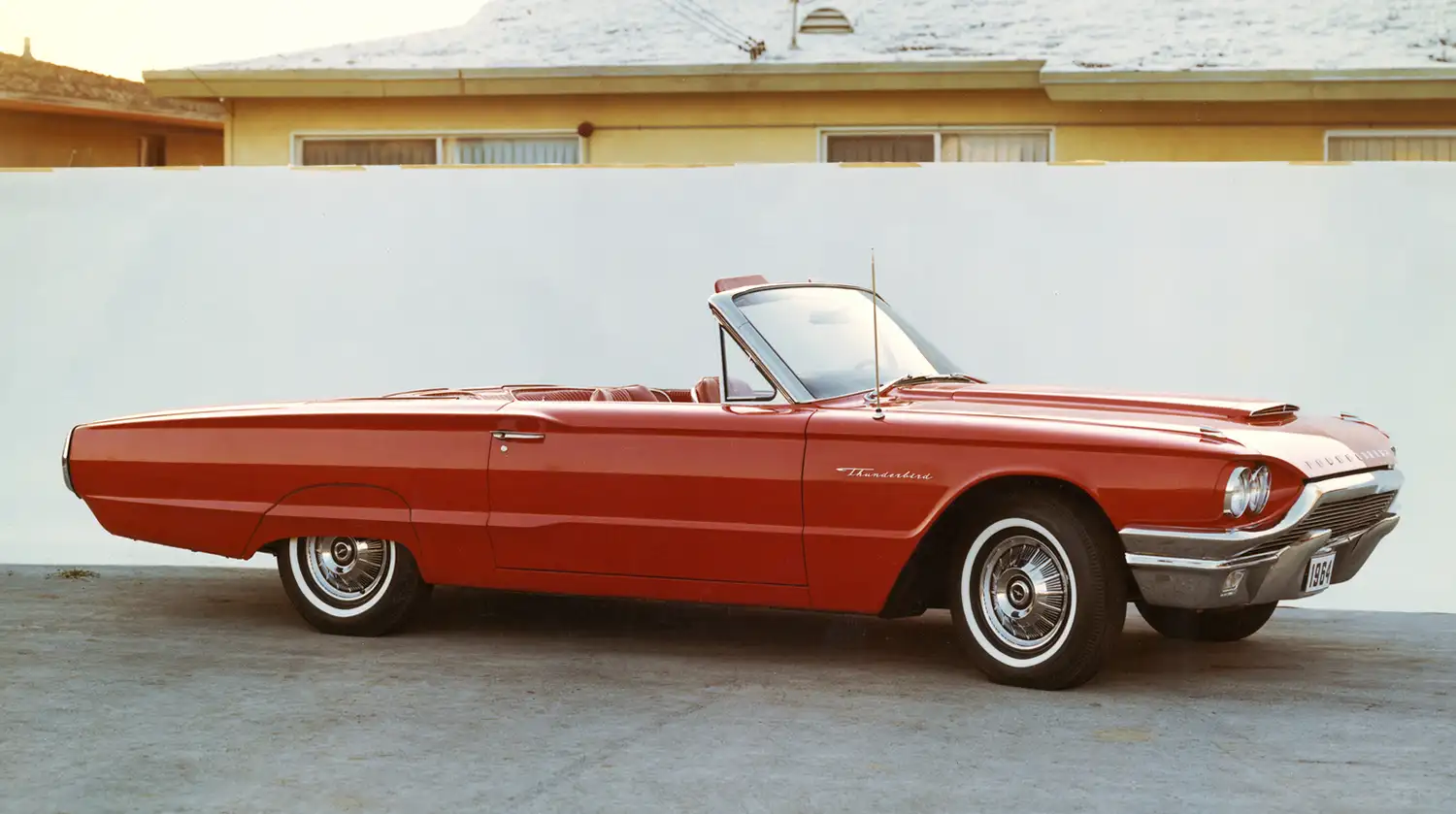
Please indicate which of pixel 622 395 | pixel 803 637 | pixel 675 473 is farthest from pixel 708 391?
pixel 803 637

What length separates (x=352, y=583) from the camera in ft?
23.3

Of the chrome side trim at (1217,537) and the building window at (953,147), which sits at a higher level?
the building window at (953,147)

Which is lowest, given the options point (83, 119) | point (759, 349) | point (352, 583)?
point (352, 583)

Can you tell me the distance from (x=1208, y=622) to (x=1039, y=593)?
145 cm

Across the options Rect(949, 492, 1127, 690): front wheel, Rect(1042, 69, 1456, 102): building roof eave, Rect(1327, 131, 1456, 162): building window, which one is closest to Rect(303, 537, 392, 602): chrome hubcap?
Rect(949, 492, 1127, 690): front wheel

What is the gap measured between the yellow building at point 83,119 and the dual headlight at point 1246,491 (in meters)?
25.0

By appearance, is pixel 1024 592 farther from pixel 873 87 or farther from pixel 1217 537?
pixel 873 87

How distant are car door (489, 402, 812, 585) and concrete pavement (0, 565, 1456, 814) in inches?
15.9

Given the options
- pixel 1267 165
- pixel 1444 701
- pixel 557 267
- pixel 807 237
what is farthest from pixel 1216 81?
pixel 1444 701

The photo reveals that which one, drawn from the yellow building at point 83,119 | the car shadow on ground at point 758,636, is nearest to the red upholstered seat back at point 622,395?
the car shadow on ground at point 758,636

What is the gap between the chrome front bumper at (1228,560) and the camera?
18.0 feet

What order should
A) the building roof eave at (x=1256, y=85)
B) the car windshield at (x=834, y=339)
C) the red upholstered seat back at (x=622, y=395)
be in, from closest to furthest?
1. the car windshield at (x=834, y=339)
2. the red upholstered seat back at (x=622, y=395)
3. the building roof eave at (x=1256, y=85)

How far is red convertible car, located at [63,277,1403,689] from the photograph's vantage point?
5613 millimetres

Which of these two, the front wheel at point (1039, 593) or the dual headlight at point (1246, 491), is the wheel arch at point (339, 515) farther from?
the dual headlight at point (1246, 491)
